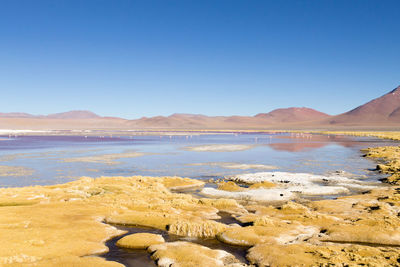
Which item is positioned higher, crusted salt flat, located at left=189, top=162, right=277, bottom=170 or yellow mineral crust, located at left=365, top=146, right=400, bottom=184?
yellow mineral crust, located at left=365, top=146, right=400, bottom=184

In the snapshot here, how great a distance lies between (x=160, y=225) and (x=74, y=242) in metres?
3.10

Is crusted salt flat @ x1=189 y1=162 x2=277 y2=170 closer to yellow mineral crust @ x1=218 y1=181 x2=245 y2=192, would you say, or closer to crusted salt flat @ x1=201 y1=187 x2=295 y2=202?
yellow mineral crust @ x1=218 y1=181 x2=245 y2=192

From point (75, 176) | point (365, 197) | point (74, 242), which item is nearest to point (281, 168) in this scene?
point (365, 197)

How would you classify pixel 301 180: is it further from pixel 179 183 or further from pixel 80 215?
pixel 80 215

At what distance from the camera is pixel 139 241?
33.6ft

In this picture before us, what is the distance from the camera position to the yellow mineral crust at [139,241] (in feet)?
33.0

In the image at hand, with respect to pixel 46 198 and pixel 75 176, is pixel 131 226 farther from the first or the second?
pixel 75 176

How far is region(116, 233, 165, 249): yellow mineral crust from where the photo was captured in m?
10.1

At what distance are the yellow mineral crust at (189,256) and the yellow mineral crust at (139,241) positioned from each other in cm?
38

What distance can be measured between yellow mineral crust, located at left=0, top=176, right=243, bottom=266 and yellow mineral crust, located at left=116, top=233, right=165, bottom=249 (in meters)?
0.61

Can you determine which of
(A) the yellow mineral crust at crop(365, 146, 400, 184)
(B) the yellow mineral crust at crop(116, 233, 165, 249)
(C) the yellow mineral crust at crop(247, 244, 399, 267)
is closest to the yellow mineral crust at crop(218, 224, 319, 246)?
(C) the yellow mineral crust at crop(247, 244, 399, 267)

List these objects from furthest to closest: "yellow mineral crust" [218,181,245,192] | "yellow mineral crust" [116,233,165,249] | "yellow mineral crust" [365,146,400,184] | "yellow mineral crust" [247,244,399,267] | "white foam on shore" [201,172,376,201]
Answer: "yellow mineral crust" [365,146,400,184]
"yellow mineral crust" [218,181,245,192]
"white foam on shore" [201,172,376,201]
"yellow mineral crust" [116,233,165,249]
"yellow mineral crust" [247,244,399,267]

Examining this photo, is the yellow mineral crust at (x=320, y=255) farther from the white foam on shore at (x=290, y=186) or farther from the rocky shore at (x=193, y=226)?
the white foam on shore at (x=290, y=186)

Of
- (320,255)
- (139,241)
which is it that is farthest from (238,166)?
(320,255)
